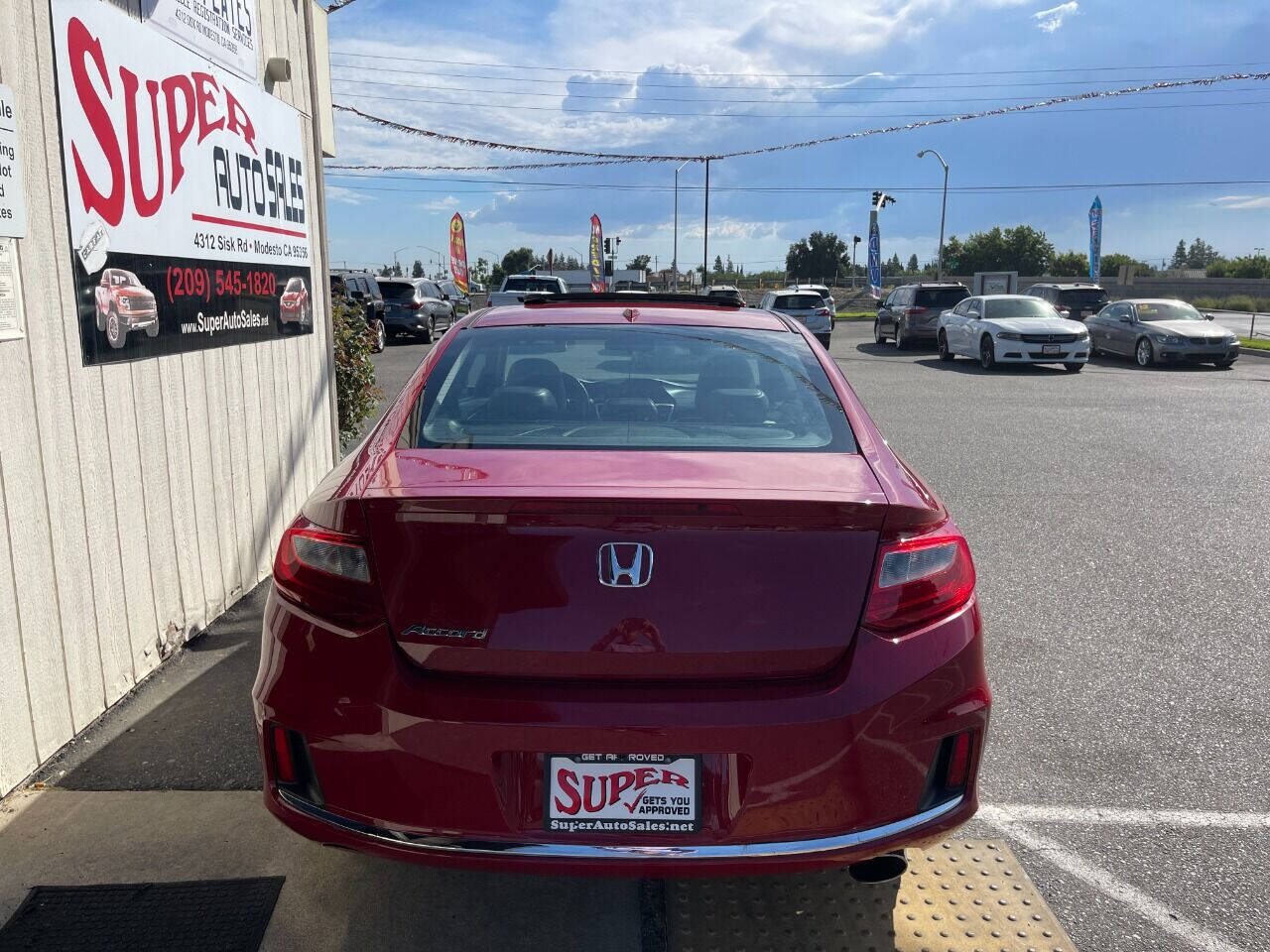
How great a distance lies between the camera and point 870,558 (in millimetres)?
2217

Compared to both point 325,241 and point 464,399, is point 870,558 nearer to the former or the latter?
point 464,399

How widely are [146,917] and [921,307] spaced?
25.8 meters

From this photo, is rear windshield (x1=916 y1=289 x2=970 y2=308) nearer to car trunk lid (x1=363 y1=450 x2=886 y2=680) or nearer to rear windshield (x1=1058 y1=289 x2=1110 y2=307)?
rear windshield (x1=1058 y1=289 x2=1110 y2=307)

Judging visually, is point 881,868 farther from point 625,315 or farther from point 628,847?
point 625,315

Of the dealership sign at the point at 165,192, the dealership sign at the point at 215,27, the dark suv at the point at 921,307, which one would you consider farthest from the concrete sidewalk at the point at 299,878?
the dark suv at the point at 921,307

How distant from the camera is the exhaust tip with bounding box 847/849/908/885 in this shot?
2334 mm

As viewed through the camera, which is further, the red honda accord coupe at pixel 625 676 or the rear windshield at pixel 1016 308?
the rear windshield at pixel 1016 308

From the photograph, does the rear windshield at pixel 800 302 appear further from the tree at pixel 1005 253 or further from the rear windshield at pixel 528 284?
the tree at pixel 1005 253

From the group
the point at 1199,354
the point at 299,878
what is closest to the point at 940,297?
the point at 1199,354

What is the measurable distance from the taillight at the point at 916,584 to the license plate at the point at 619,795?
0.55 m

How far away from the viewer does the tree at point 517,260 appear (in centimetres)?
11662

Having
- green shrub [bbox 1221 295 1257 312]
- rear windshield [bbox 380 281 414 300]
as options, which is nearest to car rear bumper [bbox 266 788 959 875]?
rear windshield [bbox 380 281 414 300]

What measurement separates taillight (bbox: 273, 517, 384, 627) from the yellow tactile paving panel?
123cm

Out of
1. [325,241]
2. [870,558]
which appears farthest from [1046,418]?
[870,558]
